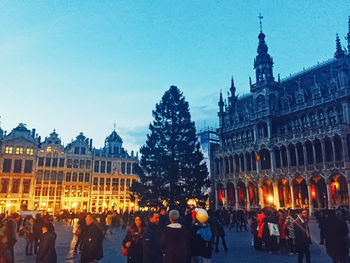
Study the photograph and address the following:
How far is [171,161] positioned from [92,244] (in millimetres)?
26202

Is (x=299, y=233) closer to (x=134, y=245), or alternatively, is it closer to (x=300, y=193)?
(x=134, y=245)

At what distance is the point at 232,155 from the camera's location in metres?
51.2

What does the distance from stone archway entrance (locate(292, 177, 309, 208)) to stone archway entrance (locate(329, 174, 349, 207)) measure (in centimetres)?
439

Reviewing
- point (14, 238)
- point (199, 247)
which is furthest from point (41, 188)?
point (199, 247)

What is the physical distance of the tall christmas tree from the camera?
32969mm

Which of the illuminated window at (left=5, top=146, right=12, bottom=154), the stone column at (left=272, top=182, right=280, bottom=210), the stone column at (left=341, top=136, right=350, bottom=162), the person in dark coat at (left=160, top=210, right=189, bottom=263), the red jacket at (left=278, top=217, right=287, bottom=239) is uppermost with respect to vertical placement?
the illuminated window at (left=5, top=146, right=12, bottom=154)

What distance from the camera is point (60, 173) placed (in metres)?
61.2

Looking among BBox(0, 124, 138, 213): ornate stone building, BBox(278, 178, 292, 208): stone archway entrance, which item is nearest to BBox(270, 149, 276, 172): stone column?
BBox(278, 178, 292, 208): stone archway entrance

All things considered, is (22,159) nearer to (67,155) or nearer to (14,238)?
(67,155)

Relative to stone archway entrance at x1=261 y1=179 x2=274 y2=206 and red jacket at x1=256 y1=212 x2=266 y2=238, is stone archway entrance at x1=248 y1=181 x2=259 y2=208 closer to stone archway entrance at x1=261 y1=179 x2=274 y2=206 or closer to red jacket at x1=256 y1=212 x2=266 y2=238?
stone archway entrance at x1=261 y1=179 x2=274 y2=206

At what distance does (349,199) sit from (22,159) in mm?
55660

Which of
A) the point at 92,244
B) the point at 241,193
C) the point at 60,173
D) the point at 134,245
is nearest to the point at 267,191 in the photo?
the point at 241,193

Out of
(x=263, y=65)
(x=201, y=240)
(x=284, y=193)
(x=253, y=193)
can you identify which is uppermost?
(x=263, y=65)

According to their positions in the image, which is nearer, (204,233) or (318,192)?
(204,233)
